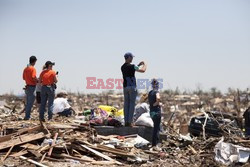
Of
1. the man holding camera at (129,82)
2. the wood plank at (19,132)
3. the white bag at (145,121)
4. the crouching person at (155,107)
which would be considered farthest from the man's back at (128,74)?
the wood plank at (19,132)

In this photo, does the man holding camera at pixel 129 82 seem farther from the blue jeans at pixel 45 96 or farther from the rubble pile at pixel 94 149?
the blue jeans at pixel 45 96

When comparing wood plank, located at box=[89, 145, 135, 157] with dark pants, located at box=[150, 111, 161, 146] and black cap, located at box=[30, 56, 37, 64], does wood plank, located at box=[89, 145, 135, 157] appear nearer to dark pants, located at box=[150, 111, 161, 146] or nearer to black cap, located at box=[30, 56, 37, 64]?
dark pants, located at box=[150, 111, 161, 146]

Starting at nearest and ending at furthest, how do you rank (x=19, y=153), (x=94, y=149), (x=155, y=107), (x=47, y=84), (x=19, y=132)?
(x=19, y=153) < (x=94, y=149) < (x=19, y=132) < (x=155, y=107) < (x=47, y=84)

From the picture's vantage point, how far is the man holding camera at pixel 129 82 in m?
10.6

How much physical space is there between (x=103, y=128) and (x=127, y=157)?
1939mm

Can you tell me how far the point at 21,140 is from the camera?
907cm

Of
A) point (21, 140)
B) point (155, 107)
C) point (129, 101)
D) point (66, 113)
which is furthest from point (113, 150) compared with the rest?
point (66, 113)

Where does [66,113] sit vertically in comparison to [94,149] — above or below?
above

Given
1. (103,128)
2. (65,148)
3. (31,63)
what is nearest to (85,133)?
(103,128)

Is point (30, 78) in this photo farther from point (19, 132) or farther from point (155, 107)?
point (155, 107)

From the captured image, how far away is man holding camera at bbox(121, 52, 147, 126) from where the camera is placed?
34.7ft

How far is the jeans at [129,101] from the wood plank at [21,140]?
2462 mm

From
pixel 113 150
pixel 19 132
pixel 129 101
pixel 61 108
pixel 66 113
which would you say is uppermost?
pixel 129 101

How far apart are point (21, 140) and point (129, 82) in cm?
330
